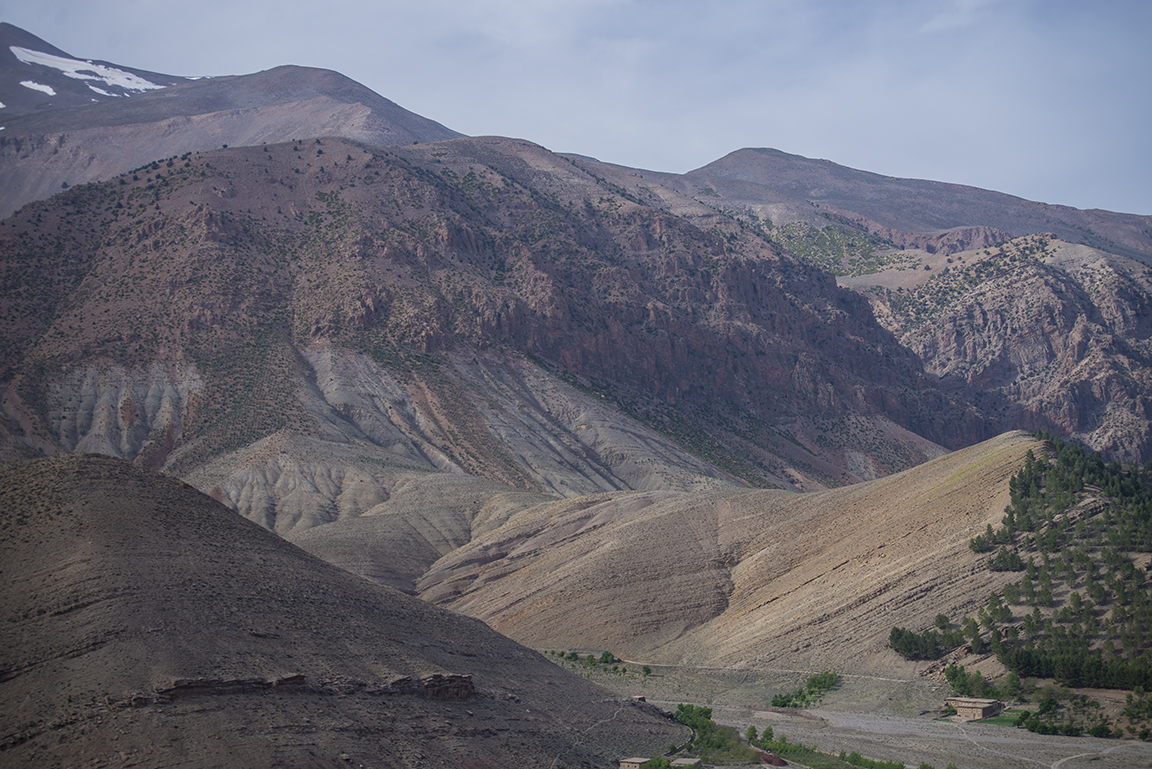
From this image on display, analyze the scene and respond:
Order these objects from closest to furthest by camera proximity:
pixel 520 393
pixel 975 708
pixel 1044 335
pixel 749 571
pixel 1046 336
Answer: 1. pixel 975 708
2. pixel 749 571
3. pixel 520 393
4. pixel 1046 336
5. pixel 1044 335

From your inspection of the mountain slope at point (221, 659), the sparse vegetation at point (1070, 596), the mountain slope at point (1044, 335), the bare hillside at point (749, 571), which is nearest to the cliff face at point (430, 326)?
the mountain slope at point (1044, 335)

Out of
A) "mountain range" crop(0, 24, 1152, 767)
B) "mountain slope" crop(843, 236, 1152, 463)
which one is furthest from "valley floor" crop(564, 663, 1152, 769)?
"mountain slope" crop(843, 236, 1152, 463)

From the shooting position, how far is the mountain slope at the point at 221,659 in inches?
914

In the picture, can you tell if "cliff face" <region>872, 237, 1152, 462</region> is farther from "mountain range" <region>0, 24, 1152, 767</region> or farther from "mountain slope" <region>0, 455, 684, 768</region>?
"mountain slope" <region>0, 455, 684, 768</region>

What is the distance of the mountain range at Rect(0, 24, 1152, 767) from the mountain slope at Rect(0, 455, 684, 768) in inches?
10.7

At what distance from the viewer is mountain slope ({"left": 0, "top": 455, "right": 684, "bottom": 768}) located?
76.2ft

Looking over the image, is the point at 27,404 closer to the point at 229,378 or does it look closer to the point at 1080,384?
the point at 229,378

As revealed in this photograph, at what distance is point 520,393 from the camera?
11856 centimetres

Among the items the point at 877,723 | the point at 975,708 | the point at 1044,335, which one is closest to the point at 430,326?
the point at 877,723

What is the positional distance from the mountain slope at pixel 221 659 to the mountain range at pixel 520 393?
27cm

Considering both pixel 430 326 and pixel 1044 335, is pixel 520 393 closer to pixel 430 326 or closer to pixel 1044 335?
pixel 430 326

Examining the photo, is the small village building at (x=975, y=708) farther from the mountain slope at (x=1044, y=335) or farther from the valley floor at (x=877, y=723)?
the mountain slope at (x=1044, y=335)

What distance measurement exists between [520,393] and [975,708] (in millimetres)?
81651

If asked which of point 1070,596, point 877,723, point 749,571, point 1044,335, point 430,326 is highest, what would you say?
point 1044,335
